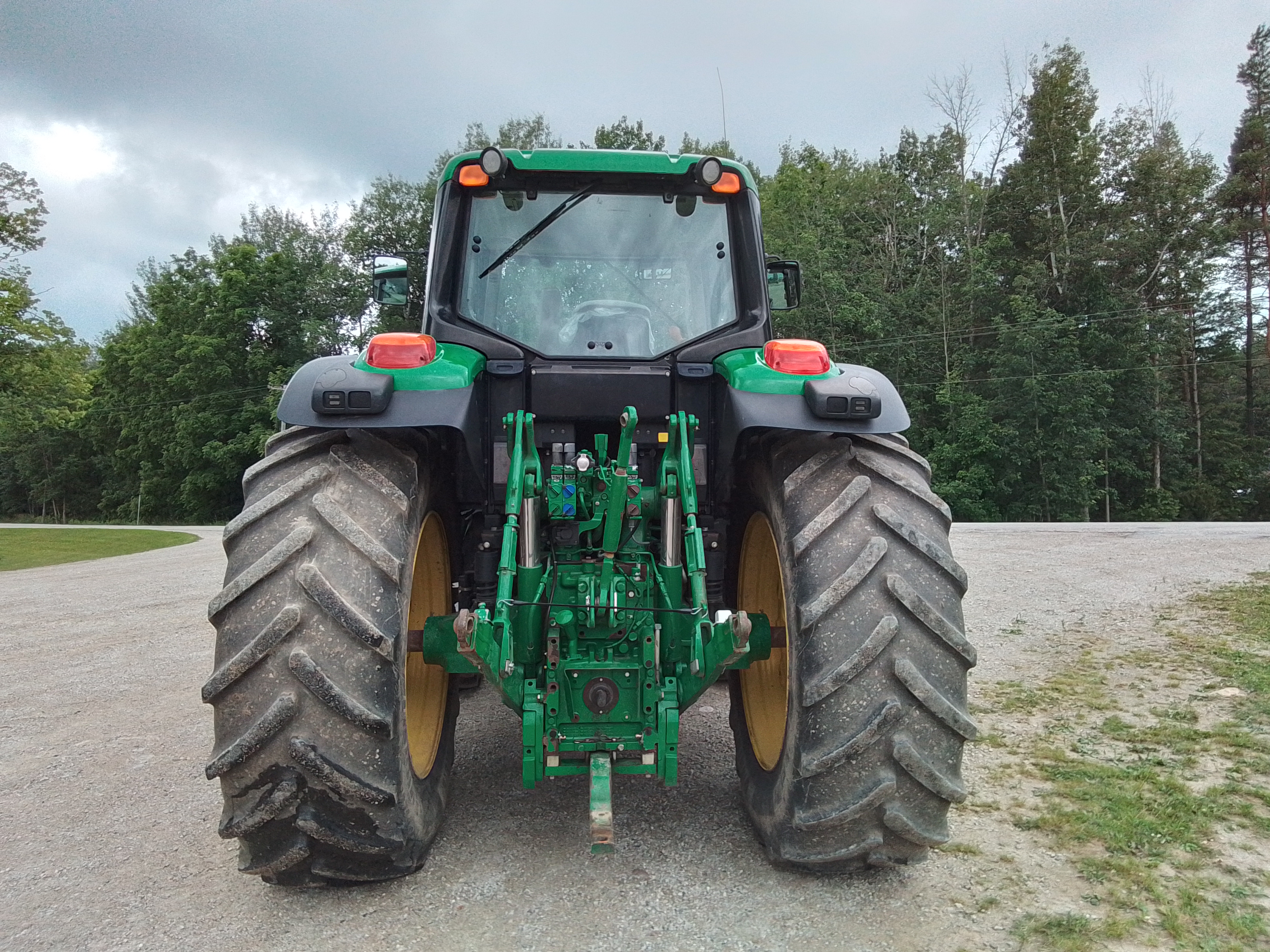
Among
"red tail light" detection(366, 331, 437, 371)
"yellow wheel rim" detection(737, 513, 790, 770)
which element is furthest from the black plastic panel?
"yellow wheel rim" detection(737, 513, 790, 770)

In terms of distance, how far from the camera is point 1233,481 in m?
32.7

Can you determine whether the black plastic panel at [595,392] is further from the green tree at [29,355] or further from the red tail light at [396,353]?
the green tree at [29,355]

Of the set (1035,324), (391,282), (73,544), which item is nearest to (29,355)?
(73,544)

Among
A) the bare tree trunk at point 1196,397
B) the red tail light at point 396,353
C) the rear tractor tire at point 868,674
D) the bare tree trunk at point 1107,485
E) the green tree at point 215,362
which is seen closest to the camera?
the rear tractor tire at point 868,674

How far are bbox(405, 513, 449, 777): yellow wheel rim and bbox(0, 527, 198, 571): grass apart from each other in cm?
1602

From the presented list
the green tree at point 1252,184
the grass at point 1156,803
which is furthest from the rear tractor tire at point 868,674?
the green tree at point 1252,184

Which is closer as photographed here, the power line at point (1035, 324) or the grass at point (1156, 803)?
the grass at point (1156, 803)

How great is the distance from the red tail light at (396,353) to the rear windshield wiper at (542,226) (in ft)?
2.23

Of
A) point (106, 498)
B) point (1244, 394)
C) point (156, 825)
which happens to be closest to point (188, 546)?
point (156, 825)

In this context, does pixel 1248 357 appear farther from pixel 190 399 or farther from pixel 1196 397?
pixel 190 399

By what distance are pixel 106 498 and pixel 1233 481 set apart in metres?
55.6

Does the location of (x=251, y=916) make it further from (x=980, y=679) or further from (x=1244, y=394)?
(x=1244, y=394)

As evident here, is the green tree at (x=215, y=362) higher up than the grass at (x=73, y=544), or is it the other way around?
the green tree at (x=215, y=362)

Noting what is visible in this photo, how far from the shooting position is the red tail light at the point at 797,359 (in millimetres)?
2738
